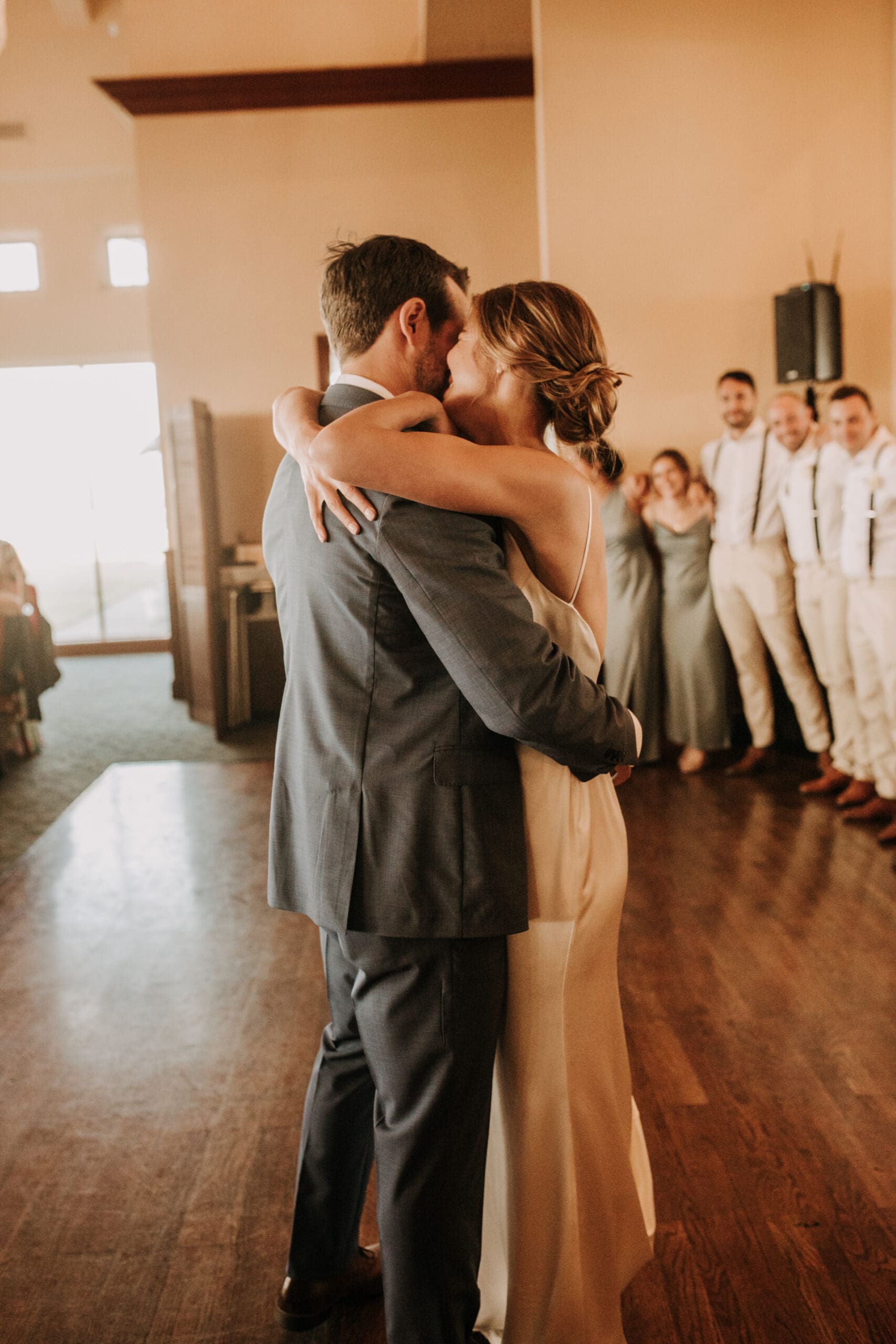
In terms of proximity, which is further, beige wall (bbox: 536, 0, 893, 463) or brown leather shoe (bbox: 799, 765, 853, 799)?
beige wall (bbox: 536, 0, 893, 463)

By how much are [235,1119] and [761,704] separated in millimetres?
3535

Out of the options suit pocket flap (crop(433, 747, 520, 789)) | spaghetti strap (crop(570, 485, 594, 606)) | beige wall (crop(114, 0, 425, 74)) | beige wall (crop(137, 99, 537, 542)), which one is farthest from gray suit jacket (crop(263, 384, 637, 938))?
beige wall (crop(114, 0, 425, 74))

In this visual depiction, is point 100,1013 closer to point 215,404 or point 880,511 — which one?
point 880,511

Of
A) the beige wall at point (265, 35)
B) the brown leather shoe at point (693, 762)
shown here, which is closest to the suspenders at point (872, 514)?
the brown leather shoe at point (693, 762)

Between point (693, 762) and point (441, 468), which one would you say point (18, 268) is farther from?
point (441, 468)

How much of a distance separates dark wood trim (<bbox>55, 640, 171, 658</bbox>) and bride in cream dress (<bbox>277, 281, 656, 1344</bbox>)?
878 centimetres

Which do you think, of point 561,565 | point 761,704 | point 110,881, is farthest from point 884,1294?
point 761,704

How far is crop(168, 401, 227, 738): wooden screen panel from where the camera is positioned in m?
6.43

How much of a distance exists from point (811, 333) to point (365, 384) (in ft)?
14.3

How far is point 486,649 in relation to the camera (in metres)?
1.18

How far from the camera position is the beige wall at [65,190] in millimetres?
8719

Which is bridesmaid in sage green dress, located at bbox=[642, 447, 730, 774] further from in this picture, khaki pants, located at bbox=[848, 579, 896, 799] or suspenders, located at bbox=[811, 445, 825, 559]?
khaki pants, located at bbox=[848, 579, 896, 799]

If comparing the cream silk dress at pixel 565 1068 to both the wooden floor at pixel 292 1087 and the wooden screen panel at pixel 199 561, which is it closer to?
the wooden floor at pixel 292 1087

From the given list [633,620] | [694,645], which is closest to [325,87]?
[633,620]
